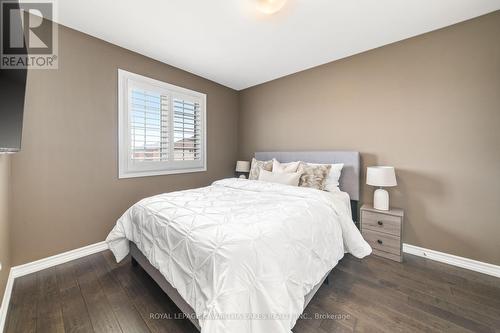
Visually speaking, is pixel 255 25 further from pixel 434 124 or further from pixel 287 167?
pixel 434 124

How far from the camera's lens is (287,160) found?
335 centimetres

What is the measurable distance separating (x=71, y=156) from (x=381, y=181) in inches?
141

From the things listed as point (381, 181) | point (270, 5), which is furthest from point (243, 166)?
point (270, 5)

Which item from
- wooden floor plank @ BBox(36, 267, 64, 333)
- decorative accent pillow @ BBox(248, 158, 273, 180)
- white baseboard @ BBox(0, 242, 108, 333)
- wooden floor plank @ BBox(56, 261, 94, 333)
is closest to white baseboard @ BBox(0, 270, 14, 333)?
white baseboard @ BBox(0, 242, 108, 333)

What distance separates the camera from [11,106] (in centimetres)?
102

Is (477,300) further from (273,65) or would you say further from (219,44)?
(219,44)

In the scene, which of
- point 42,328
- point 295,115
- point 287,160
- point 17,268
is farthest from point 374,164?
point 17,268

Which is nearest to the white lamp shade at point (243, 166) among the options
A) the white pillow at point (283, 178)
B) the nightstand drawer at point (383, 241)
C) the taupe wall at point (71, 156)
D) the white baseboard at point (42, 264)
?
the white pillow at point (283, 178)

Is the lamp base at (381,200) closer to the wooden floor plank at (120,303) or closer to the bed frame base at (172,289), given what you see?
the bed frame base at (172,289)

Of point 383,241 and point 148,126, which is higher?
point 148,126

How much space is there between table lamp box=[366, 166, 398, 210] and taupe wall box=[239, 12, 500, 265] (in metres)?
0.27

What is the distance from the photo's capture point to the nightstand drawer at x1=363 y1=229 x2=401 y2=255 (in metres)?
2.20

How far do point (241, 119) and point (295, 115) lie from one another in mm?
1330

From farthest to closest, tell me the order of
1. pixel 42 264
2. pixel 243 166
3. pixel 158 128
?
pixel 243 166
pixel 158 128
pixel 42 264
